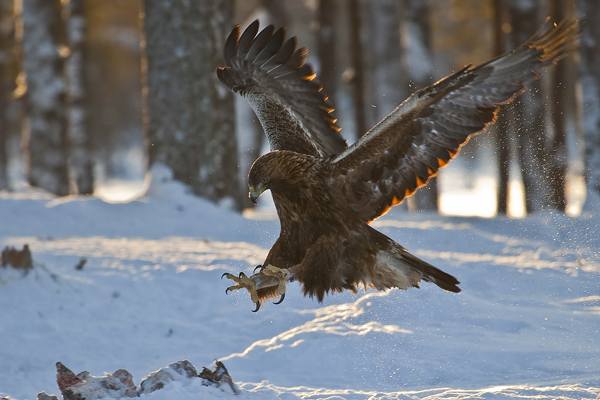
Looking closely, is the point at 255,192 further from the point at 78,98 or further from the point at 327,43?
the point at 78,98

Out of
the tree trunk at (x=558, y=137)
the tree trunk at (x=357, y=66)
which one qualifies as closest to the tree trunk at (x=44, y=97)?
the tree trunk at (x=357, y=66)

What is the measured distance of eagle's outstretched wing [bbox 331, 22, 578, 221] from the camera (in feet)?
12.6

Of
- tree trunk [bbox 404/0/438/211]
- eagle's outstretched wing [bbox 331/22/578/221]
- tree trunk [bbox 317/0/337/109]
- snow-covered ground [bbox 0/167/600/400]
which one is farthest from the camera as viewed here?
tree trunk [bbox 317/0/337/109]

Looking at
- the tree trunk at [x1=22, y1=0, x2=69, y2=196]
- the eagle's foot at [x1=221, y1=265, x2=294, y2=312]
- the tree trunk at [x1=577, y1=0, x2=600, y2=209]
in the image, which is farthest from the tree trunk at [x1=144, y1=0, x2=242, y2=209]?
the tree trunk at [x1=577, y1=0, x2=600, y2=209]

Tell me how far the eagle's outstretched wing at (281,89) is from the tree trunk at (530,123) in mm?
4834

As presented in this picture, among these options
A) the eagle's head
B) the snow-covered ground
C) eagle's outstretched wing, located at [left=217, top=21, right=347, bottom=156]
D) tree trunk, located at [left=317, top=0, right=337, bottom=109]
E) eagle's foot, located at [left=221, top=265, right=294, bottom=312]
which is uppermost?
tree trunk, located at [left=317, top=0, right=337, bottom=109]

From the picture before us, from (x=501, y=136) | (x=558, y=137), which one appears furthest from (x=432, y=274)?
(x=558, y=137)

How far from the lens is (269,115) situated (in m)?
5.27

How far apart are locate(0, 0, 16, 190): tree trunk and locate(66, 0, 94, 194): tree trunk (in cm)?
514

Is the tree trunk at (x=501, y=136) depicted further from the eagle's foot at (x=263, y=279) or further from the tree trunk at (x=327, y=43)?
the eagle's foot at (x=263, y=279)

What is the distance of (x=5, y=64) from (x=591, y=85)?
60.4 ft

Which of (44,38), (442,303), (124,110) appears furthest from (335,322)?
(124,110)

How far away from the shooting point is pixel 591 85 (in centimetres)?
1002

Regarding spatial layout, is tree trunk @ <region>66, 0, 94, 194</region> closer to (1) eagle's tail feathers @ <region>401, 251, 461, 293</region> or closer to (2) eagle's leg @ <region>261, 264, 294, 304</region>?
(2) eagle's leg @ <region>261, 264, 294, 304</region>
